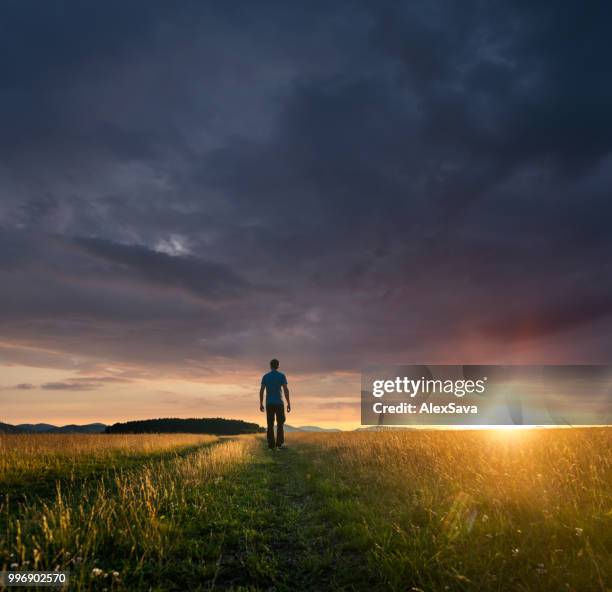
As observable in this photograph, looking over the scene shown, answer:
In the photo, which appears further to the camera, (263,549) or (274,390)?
(274,390)

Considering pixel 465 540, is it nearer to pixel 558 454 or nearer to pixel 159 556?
pixel 159 556

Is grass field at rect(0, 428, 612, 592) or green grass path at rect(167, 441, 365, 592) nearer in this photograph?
grass field at rect(0, 428, 612, 592)

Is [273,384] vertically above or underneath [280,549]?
above

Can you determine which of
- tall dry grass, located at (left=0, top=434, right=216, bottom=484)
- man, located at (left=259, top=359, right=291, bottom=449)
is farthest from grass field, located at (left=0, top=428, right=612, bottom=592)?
man, located at (left=259, top=359, right=291, bottom=449)

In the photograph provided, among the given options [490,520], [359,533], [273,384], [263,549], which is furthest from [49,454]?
[490,520]

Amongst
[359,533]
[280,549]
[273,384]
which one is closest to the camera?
[280,549]

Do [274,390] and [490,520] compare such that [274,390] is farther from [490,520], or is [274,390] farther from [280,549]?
[490,520]

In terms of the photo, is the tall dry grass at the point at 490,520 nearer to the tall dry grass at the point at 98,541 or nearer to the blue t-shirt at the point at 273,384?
the tall dry grass at the point at 98,541

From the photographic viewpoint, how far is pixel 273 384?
61.1 ft

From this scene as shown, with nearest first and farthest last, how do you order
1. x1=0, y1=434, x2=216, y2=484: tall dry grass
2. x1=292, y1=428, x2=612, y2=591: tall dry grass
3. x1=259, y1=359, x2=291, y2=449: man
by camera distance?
x1=292, y1=428, x2=612, y2=591: tall dry grass, x1=0, y1=434, x2=216, y2=484: tall dry grass, x1=259, y1=359, x2=291, y2=449: man

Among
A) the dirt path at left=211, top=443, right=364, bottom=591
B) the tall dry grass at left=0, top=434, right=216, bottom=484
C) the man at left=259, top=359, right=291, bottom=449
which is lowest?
the tall dry grass at left=0, top=434, right=216, bottom=484

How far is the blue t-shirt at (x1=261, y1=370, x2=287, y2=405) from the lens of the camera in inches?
731

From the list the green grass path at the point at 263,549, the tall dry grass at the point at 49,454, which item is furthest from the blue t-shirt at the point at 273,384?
the green grass path at the point at 263,549

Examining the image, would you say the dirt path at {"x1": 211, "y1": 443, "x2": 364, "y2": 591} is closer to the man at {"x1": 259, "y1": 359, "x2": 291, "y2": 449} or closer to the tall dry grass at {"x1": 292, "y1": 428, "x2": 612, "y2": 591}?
the tall dry grass at {"x1": 292, "y1": 428, "x2": 612, "y2": 591}
